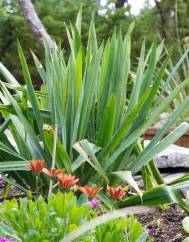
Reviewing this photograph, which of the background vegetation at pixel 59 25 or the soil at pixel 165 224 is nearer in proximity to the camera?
the soil at pixel 165 224

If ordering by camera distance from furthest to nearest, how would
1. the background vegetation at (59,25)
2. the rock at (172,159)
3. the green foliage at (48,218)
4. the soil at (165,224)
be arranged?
the background vegetation at (59,25) < the rock at (172,159) < the soil at (165,224) < the green foliage at (48,218)

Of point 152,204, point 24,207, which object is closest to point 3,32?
point 152,204

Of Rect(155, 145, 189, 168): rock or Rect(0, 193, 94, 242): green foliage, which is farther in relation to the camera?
Rect(155, 145, 189, 168): rock

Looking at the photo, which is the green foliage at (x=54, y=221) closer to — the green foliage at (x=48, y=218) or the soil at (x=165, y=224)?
the green foliage at (x=48, y=218)

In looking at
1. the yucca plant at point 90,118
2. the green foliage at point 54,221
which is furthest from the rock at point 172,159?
the green foliage at point 54,221

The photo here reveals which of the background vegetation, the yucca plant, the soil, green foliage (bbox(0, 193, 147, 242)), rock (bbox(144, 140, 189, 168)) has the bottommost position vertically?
the soil

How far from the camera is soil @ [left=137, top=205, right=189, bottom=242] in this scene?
2.72 meters

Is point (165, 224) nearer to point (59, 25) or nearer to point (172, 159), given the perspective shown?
point (172, 159)

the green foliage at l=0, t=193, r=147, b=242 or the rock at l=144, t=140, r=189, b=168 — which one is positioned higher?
the green foliage at l=0, t=193, r=147, b=242

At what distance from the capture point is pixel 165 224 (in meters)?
2.95

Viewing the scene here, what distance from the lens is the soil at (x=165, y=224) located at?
2.72 meters

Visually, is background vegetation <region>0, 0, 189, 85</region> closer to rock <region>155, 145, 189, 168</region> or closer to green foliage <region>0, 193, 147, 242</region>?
rock <region>155, 145, 189, 168</region>

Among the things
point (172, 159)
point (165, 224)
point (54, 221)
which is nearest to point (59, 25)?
point (172, 159)

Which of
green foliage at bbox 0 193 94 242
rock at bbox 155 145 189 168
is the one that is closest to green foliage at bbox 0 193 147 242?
green foliage at bbox 0 193 94 242
